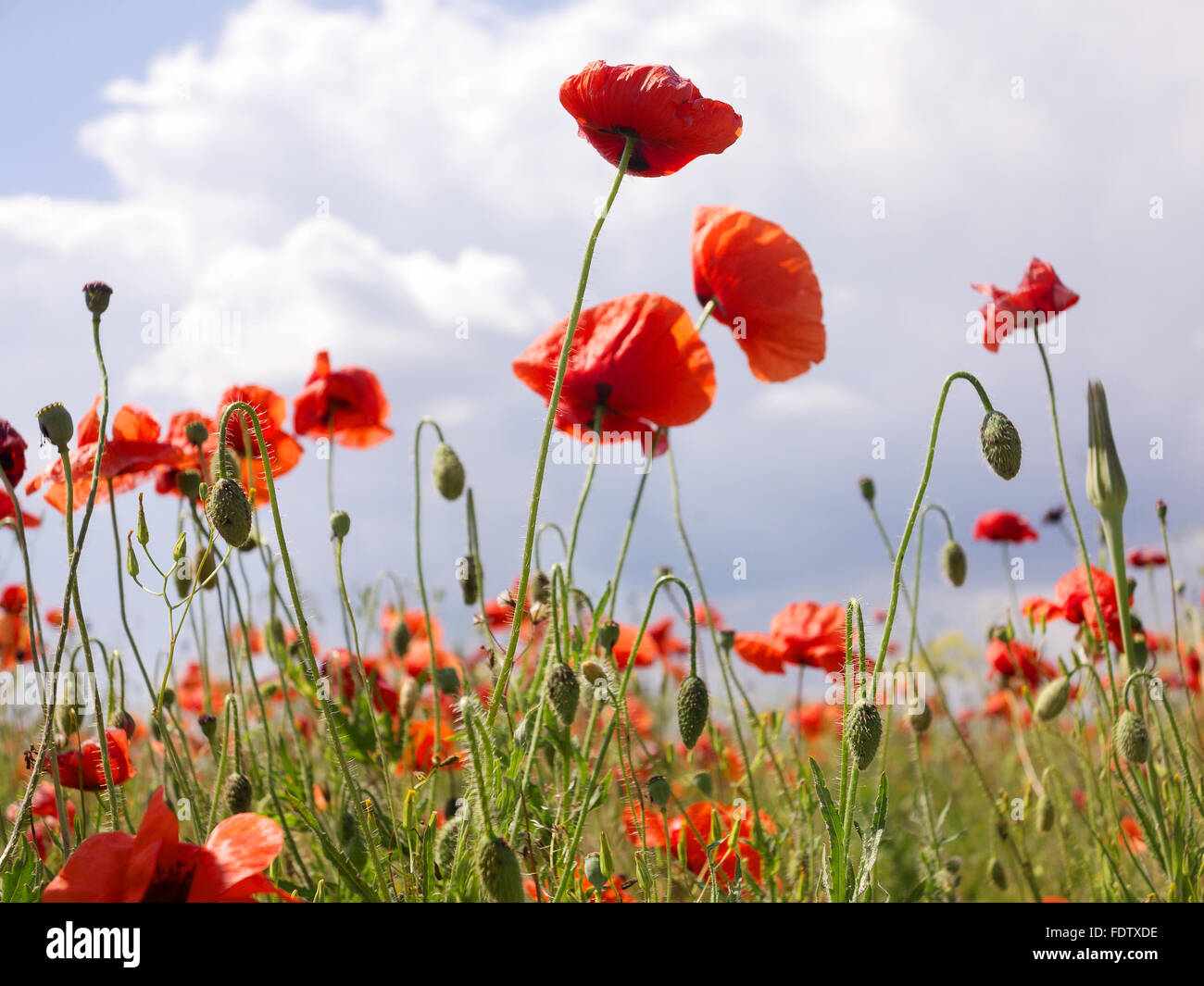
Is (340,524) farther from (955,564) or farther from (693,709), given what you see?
(955,564)

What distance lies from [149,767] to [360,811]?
9.69 feet

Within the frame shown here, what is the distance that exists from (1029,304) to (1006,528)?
166 centimetres

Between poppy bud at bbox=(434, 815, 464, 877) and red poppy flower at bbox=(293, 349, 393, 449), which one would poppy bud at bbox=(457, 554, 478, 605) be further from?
red poppy flower at bbox=(293, 349, 393, 449)

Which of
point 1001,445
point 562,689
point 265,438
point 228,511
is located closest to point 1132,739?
point 1001,445

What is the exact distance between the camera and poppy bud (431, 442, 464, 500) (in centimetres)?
193

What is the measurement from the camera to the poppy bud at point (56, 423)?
1.50m

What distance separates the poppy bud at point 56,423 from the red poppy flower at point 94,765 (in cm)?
46

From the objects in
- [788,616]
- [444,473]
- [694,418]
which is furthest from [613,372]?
[788,616]

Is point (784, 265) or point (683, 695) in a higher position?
point (784, 265)

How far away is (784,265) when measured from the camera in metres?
2.00

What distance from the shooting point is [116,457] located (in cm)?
191

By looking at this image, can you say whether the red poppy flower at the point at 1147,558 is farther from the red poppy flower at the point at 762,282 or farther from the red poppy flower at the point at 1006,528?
the red poppy flower at the point at 762,282
